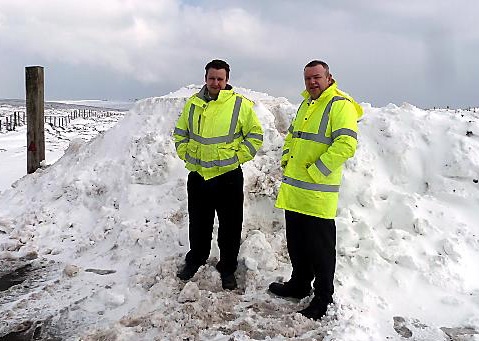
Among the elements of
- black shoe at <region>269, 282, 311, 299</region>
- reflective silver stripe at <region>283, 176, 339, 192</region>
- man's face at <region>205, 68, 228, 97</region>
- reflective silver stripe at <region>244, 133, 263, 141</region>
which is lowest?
black shoe at <region>269, 282, 311, 299</region>

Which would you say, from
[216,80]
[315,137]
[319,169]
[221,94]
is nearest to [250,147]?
[221,94]

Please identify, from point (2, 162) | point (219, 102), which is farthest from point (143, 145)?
point (2, 162)

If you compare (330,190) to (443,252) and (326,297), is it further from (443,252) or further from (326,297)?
(443,252)

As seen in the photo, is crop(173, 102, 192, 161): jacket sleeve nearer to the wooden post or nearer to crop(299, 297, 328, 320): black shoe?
crop(299, 297, 328, 320): black shoe

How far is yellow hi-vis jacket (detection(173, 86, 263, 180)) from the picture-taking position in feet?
14.6

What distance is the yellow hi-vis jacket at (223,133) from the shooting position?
4453 millimetres

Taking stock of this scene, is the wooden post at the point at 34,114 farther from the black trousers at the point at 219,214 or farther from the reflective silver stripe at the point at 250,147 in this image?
the reflective silver stripe at the point at 250,147

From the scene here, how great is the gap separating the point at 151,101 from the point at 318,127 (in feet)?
17.1

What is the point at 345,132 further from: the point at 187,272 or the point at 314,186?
the point at 187,272

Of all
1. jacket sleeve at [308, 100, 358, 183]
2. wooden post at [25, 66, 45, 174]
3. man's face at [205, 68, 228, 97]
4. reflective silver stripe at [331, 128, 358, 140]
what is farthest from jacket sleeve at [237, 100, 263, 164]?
wooden post at [25, 66, 45, 174]

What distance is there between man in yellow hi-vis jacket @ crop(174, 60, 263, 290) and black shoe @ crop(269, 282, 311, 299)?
0.44 meters

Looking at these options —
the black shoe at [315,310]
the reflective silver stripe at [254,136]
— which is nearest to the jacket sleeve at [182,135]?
the reflective silver stripe at [254,136]

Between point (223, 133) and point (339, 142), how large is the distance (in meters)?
1.22

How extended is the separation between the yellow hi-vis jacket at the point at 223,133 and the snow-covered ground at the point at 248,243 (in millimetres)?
1064
